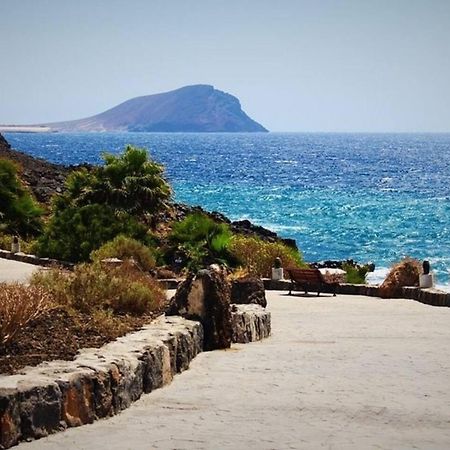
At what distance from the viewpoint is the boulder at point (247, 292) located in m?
19.0

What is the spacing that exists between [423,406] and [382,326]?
7718 mm

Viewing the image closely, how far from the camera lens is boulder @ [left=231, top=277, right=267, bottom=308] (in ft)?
62.4

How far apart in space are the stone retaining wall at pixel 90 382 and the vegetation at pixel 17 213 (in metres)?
25.6

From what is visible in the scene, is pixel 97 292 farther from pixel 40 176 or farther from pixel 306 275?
pixel 40 176

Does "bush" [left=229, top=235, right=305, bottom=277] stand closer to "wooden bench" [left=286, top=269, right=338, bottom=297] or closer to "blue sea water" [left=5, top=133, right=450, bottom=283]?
"wooden bench" [left=286, top=269, right=338, bottom=297]

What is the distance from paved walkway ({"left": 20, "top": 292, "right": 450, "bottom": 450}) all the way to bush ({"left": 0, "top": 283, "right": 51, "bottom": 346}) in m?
1.61

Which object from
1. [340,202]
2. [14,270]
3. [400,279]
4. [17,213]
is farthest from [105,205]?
[340,202]

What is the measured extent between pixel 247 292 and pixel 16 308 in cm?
857

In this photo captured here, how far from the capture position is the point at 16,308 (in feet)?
36.1

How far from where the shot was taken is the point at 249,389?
10836mm

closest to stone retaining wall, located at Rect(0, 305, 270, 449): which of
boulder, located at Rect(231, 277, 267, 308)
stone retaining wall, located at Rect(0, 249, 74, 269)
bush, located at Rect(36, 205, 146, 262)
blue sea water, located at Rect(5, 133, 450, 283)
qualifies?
boulder, located at Rect(231, 277, 267, 308)

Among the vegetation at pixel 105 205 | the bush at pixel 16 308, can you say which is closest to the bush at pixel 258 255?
the vegetation at pixel 105 205

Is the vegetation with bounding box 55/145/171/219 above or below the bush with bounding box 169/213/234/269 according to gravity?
above

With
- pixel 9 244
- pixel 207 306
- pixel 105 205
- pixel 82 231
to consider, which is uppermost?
pixel 105 205
